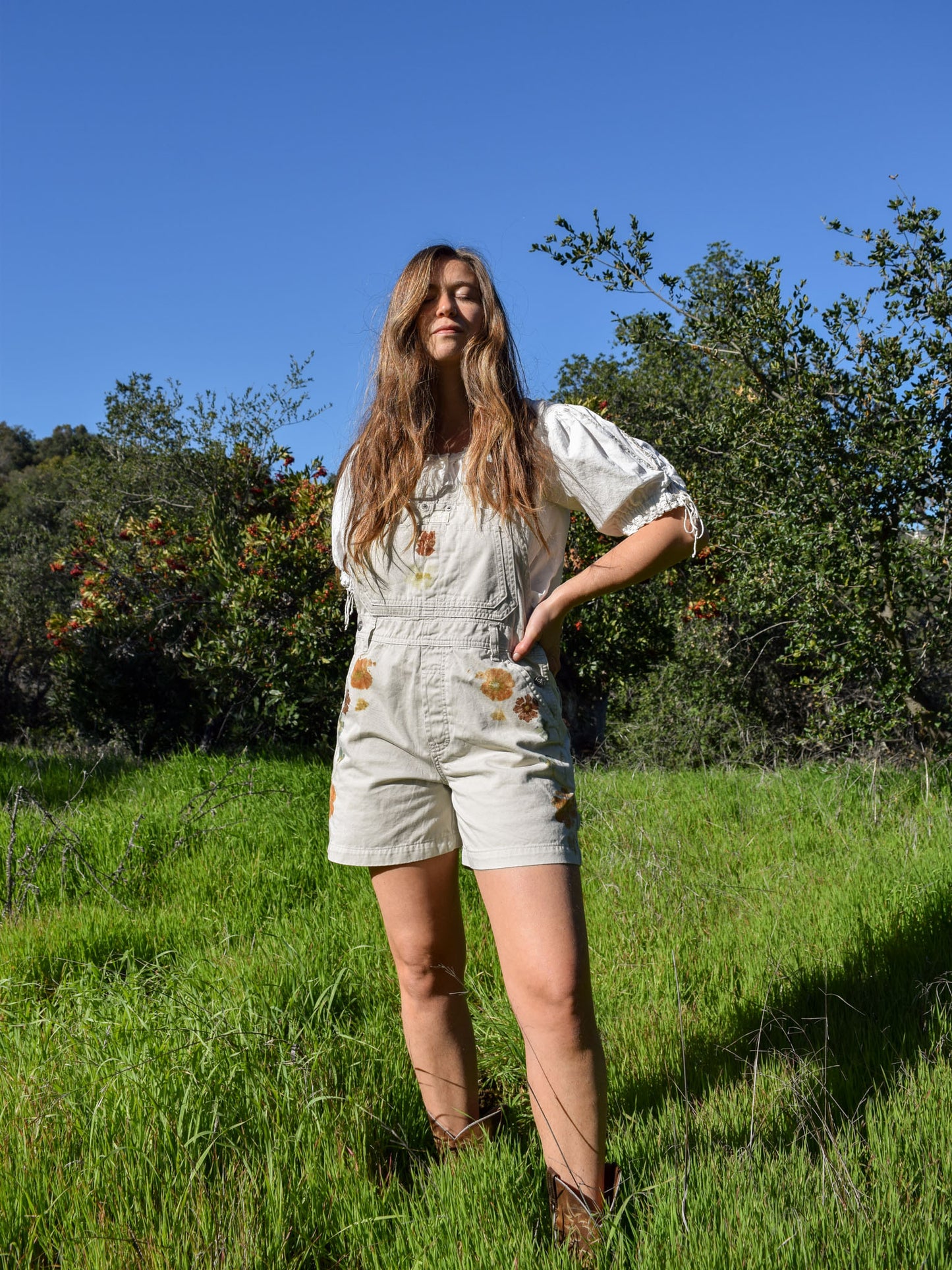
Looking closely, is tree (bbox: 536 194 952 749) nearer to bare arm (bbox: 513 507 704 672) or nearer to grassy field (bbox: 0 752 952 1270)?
grassy field (bbox: 0 752 952 1270)

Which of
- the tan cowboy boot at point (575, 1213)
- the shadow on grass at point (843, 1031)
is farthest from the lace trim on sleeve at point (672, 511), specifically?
the tan cowboy boot at point (575, 1213)

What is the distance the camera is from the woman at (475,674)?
1.76 meters

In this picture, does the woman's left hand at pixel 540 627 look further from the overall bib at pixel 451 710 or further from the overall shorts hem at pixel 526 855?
the overall shorts hem at pixel 526 855

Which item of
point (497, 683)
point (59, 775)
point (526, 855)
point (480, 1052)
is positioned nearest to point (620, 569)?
point (497, 683)

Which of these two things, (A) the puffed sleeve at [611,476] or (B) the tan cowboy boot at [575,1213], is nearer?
(B) the tan cowboy boot at [575,1213]

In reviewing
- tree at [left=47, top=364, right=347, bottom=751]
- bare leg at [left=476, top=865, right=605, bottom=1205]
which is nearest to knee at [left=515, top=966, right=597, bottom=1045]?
bare leg at [left=476, top=865, right=605, bottom=1205]

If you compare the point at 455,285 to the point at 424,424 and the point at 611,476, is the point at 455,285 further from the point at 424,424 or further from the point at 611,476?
the point at 611,476

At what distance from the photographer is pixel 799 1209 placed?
1.70 m

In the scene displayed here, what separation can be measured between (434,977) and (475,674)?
2.18ft

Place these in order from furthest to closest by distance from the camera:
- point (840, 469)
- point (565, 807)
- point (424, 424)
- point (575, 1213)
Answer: point (840, 469), point (424, 424), point (565, 807), point (575, 1213)

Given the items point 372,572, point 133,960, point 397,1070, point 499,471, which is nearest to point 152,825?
point 133,960

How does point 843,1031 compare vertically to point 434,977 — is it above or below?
below

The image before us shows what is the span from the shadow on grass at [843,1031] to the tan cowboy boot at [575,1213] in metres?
0.39

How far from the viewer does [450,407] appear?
2.14 metres
